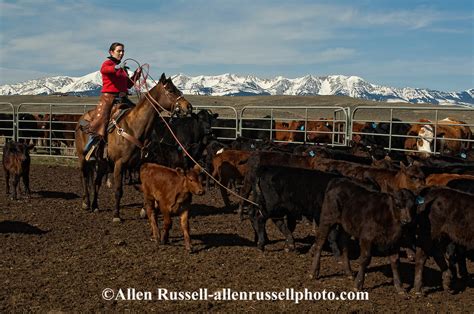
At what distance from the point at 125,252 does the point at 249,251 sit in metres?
1.65

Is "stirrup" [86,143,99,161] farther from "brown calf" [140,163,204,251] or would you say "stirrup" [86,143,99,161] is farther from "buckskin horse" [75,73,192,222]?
"brown calf" [140,163,204,251]

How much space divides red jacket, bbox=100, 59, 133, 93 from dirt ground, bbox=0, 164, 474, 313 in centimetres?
230

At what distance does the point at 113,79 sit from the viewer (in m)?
10.3

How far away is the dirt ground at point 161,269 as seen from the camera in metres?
5.71

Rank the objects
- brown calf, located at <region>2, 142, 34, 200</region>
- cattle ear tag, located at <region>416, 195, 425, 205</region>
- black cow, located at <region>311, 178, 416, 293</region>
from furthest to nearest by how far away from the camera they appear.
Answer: brown calf, located at <region>2, 142, 34, 200</region>
black cow, located at <region>311, 178, 416, 293</region>
cattle ear tag, located at <region>416, 195, 425, 205</region>

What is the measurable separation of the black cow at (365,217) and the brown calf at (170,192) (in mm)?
1833

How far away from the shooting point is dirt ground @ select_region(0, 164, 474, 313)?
571 cm

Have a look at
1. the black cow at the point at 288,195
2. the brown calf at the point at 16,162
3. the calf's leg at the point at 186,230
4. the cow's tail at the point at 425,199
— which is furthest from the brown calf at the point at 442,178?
the brown calf at the point at 16,162

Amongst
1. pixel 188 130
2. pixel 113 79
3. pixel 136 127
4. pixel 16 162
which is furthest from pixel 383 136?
pixel 16 162

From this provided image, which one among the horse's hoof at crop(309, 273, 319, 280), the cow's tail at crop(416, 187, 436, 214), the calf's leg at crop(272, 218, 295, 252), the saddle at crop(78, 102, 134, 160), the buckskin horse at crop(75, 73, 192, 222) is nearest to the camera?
the cow's tail at crop(416, 187, 436, 214)

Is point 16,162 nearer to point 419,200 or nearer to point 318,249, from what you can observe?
point 318,249

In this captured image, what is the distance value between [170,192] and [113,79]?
11.1 feet

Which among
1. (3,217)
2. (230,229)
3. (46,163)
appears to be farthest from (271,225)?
(46,163)

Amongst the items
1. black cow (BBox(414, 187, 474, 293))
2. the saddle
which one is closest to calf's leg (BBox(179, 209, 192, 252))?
black cow (BBox(414, 187, 474, 293))
